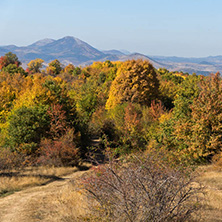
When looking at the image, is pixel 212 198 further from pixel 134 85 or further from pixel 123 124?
pixel 134 85

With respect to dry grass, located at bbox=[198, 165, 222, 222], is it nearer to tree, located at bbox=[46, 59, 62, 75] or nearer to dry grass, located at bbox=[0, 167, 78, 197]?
dry grass, located at bbox=[0, 167, 78, 197]

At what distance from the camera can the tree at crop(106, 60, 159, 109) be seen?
122ft

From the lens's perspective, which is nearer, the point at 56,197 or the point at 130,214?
the point at 130,214

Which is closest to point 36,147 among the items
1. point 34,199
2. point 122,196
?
point 34,199

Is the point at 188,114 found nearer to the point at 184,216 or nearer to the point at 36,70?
the point at 184,216

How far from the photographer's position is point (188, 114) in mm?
23156

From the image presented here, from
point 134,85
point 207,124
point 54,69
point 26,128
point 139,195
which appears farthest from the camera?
point 54,69

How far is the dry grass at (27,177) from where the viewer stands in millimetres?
16138

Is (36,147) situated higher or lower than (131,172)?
lower

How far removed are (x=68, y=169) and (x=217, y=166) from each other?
38.8 feet

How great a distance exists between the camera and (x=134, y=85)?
37000 millimetres

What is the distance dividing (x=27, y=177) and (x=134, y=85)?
22273 mm

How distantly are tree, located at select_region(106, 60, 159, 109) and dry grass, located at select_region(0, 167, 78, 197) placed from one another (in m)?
16.7

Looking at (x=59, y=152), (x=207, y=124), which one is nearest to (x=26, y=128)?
(x=59, y=152)
